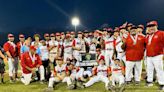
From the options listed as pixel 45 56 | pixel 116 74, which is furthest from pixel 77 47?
pixel 116 74

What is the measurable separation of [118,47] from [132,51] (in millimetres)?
1687

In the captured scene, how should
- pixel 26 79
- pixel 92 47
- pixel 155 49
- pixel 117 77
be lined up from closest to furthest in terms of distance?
1. pixel 155 49
2. pixel 117 77
3. pixel 26 79
4. pixel 92 47

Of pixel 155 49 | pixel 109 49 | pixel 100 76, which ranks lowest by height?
pixel 100 76

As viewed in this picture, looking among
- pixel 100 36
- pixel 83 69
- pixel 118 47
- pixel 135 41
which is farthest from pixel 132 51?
pixel 100 36

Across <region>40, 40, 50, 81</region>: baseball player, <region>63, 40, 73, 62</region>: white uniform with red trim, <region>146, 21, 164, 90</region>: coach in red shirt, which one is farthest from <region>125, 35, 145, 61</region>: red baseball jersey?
<region>63, 40, 73, 62</region>: white uniform with red trim

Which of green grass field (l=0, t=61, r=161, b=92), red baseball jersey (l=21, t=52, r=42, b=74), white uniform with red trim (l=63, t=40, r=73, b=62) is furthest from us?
white uniform with red trim (l=63, t=40, r=73, b=62)

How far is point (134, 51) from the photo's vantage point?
13758mm

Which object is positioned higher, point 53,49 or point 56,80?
point 53,49

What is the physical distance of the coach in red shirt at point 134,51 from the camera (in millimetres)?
13688

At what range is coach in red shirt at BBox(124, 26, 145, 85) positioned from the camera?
13.7 m

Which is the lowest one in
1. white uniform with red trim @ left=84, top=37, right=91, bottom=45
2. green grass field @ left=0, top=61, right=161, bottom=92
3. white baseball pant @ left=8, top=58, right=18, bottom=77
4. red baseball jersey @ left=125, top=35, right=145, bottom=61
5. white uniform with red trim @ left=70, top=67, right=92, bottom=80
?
green grass field @ left=0, top=61, right=161, bottom=92

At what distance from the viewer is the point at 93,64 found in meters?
16.5

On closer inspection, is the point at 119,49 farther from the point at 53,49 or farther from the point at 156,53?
the point at 53,49

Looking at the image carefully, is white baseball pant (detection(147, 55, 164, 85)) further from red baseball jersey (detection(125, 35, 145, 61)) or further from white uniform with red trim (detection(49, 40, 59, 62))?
white uniform with red trim (detection(49, 40, 59, 62))
